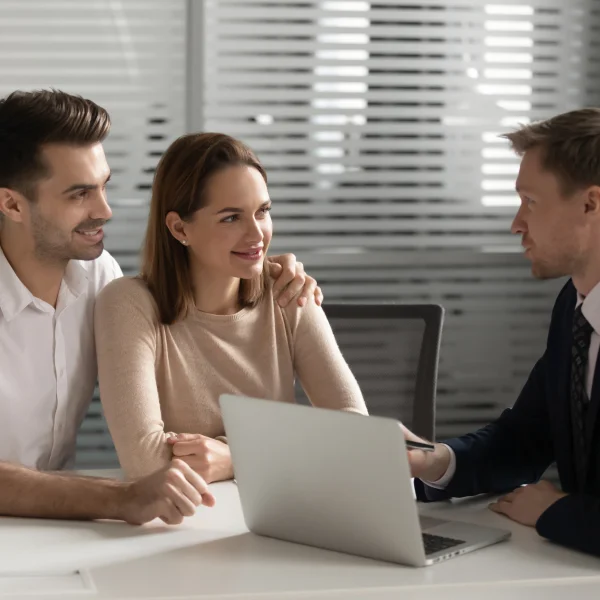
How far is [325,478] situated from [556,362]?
64 cm

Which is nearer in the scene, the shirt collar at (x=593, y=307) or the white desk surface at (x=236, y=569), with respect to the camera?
the white desk surface at (x=236, y=569)

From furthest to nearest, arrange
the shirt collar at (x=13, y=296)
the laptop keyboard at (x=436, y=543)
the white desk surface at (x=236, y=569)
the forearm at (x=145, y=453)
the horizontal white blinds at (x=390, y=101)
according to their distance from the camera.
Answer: the horizontal white blinds at (x=390, y=101) < the shirt collar at (x=13, y=296) < the forearm at (x=145, y=453) < the laptop keyboard at (x=436, y=543) < the white desk surface at (x=236, y=569)

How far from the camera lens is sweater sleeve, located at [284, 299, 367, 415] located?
2223mm

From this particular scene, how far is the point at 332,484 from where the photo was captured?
4.71ft

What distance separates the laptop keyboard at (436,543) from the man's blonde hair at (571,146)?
0.71 m

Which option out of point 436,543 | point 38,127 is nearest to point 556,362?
point 436,543

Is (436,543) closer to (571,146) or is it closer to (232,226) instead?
(571,146)

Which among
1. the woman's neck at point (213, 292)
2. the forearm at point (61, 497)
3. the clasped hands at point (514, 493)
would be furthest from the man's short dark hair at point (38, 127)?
the clasped hands at point (514, 493)

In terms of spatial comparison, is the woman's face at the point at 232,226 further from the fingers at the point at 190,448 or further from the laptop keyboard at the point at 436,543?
the laptop keyboard at the point at 436,543

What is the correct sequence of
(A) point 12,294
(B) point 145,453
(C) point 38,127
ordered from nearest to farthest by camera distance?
(B) point 145,453, (A) point 12,294, (C) point 38,127

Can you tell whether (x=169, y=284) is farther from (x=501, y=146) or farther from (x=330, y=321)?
(x=501, y=146)

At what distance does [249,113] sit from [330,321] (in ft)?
5.56

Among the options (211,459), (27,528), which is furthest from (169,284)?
(27,528)

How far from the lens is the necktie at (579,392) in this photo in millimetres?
1806
